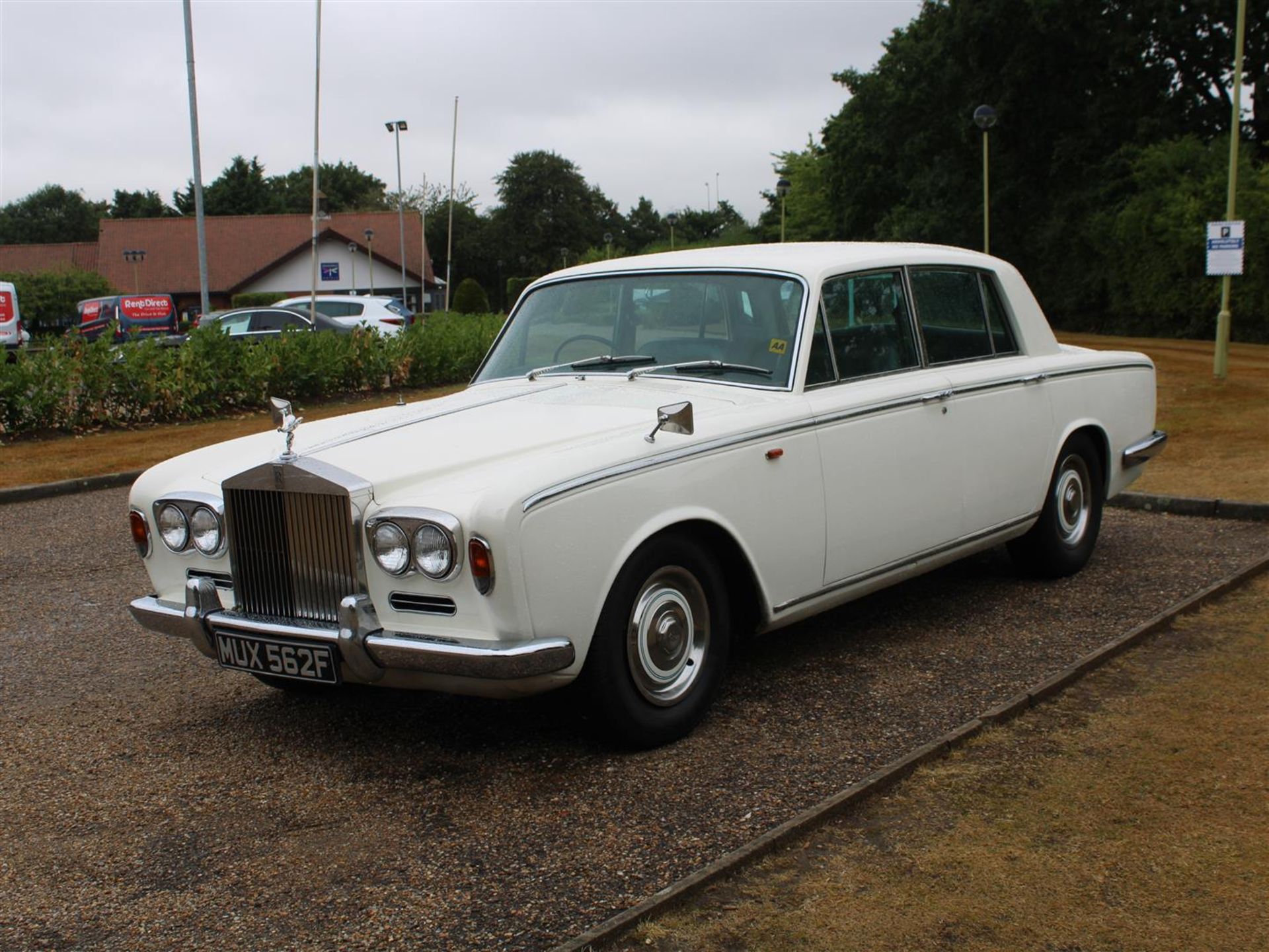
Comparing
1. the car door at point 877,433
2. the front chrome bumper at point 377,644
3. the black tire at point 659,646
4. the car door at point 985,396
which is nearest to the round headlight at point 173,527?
the front chrome bumper at point 377,644

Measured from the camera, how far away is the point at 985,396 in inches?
235

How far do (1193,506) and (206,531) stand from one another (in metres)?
6.51

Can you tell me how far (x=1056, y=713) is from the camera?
466 cm

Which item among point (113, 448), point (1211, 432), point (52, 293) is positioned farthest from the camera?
point (52, 293)

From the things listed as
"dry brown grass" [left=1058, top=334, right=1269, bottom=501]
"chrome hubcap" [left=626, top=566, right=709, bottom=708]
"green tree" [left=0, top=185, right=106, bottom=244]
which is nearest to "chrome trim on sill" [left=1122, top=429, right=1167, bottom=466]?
"dry brown grass" [left=1058, top=334, right=1269, bottom=501]

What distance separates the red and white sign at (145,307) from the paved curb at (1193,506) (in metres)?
29.8

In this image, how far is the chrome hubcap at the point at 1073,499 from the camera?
21.7ft

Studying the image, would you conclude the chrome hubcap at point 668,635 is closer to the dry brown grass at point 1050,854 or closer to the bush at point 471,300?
the dry brown grass at point 1050,854

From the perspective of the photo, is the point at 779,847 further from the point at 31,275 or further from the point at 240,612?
the point at 31,275

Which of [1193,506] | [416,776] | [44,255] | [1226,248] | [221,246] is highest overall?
[221,246]

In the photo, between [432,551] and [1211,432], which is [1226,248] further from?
[432,551]

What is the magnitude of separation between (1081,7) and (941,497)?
35458 millimetres

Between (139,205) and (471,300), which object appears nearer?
(471,300)

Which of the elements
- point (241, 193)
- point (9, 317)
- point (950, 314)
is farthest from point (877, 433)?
point (241, 193)
